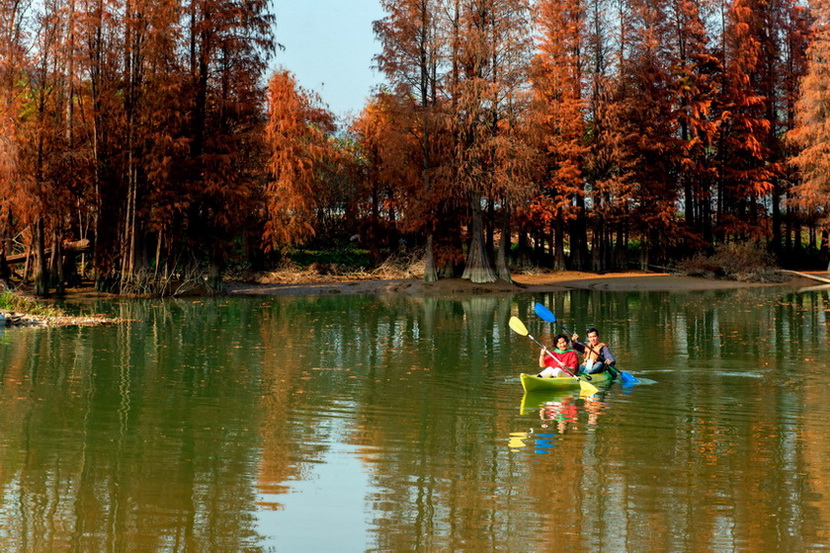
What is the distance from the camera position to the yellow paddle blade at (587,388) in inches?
610

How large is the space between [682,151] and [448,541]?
49087mm

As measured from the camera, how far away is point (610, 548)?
23.9 ft

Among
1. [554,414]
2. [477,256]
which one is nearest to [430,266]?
[477,256]

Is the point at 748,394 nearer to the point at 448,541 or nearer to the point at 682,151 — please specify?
the point at 448,541

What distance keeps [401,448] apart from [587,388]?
17.7 ft

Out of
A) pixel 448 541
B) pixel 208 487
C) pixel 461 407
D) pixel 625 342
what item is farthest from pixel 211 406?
pixel 625 342

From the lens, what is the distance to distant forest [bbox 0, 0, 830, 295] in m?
37.0

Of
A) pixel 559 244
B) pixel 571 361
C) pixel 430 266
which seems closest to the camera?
pixel 571 361

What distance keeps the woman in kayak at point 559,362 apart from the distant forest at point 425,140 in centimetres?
2272

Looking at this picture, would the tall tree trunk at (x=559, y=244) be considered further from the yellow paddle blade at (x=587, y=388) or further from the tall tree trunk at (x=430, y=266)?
the yellow paddle blade at (x=587, y=388)

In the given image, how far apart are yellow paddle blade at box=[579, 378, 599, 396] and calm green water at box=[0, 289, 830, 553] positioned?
0.37m

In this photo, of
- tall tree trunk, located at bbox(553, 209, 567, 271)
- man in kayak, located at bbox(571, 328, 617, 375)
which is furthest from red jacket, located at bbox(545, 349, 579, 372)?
tall tree trunk, located at bbox(553, 209, 567, 271)

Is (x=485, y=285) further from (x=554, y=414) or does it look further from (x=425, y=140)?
(x=554, y=414)

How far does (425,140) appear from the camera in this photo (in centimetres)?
4453
